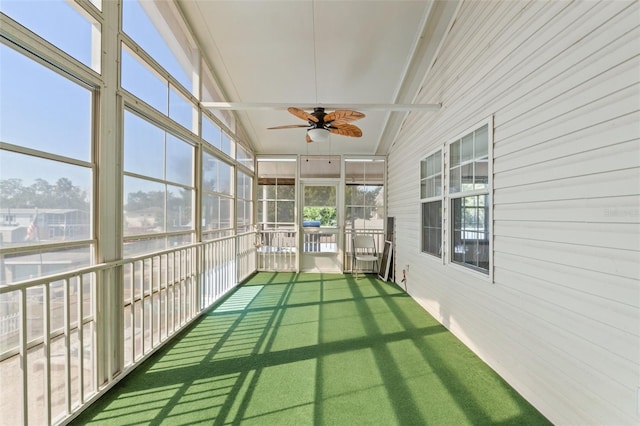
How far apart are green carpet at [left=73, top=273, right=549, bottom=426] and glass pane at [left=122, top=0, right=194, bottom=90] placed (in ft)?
9.58

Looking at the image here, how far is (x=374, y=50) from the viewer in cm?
349

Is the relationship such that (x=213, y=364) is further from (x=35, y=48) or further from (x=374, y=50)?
(x=374, y=50)

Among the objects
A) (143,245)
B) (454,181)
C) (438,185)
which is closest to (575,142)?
(454,181)

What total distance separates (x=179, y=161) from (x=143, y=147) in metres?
0.64

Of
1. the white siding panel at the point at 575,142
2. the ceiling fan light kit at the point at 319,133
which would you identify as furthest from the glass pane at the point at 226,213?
the white siding panel at the point at 575,142

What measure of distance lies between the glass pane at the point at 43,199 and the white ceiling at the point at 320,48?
6.88 ft

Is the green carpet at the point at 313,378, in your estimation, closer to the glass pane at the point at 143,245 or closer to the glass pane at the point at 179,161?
the glass pane at the point at 143,245

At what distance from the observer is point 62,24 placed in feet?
5.70

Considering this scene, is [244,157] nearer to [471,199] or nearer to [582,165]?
[471,199]

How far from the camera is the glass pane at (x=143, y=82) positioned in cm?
228

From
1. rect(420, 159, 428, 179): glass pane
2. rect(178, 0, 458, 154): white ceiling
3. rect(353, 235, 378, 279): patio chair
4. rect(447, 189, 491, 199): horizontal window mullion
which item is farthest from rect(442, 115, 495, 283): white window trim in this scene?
rect(353, 235, 378, 279): patio chair

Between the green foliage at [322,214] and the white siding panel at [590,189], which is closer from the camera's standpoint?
the white siding panel at [590,189]

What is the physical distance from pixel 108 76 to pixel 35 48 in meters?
0.50

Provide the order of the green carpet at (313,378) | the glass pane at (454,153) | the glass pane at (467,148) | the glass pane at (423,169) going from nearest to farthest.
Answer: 1. the green carpet at (313,378)
2. the glass pane at (467,148)
3. the glass pane at (454,153)
4. the glass pane at (423,169)
